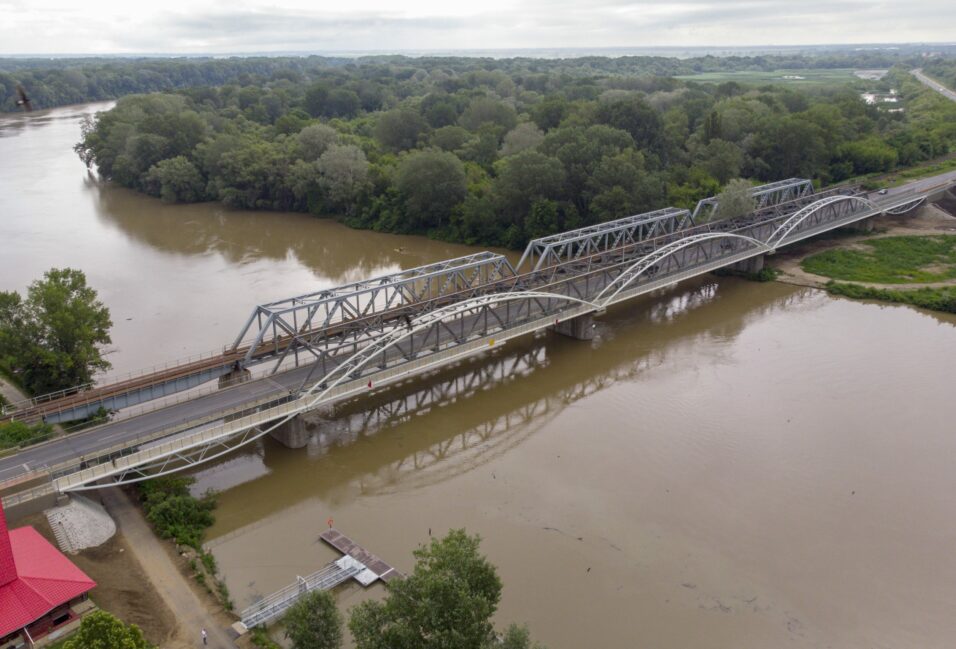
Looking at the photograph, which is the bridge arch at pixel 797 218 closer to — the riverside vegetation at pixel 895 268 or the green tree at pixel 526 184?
the riverside vegetation at pixel 895 268

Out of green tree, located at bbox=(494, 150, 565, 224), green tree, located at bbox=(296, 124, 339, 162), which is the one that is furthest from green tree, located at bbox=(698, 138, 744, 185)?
green tree, located at bbox=(296, 124, 339, 162)

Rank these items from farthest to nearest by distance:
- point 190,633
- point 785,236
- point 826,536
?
1. point 785,236
2. point 826,536
3. point 190,633

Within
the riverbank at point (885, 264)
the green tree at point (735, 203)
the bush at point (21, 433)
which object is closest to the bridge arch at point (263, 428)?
the bush at point (21, 433)

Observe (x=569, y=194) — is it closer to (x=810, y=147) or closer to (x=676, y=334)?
(x=676, y=334)

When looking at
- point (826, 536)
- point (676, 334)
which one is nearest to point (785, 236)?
point (676, 334)

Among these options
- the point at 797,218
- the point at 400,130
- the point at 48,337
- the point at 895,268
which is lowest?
the point at 895,268

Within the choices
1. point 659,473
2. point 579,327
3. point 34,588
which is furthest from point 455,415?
point 34,588

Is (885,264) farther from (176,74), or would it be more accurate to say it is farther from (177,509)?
(176,74)

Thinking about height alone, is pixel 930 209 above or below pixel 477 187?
below
